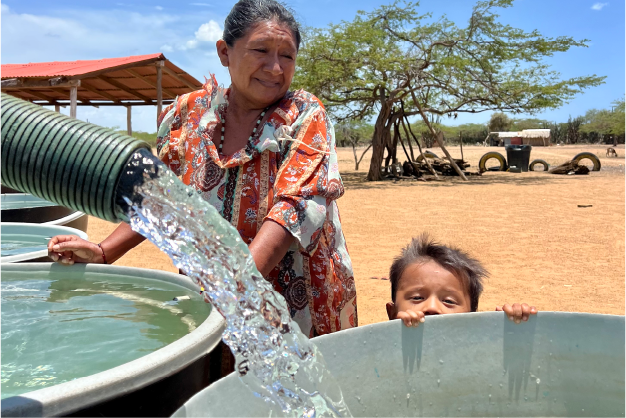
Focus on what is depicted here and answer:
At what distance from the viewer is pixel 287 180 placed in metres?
1.49

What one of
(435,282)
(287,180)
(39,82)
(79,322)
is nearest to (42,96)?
(39,82)

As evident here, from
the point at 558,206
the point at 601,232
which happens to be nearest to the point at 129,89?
the point at 558,206

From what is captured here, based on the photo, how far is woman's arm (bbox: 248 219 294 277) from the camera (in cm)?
139

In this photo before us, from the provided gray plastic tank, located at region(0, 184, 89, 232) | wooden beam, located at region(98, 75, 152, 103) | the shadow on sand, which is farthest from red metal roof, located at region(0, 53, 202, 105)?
gray plastic tank, located at region(0, 184, 89, 232)

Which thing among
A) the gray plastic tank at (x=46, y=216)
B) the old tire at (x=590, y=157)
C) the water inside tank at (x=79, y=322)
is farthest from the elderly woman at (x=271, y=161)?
the old tire at (x=590, y=157)

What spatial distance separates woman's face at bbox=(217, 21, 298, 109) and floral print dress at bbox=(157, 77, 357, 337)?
76 mm

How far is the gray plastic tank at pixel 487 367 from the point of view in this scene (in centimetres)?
133

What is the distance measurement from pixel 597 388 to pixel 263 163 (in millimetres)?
1094

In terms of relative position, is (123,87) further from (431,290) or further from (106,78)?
(431,290)

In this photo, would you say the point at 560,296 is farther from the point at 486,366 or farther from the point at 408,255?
the point at 486,366

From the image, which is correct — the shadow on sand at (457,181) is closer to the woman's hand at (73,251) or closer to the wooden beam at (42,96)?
the wooden beam at (42,96)

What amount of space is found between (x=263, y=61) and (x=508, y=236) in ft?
20.1

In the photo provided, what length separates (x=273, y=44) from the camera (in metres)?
1.56

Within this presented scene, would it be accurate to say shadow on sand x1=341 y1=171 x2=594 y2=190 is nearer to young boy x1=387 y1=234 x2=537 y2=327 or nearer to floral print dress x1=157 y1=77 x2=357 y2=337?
young boy x1=387 y1=234 x2=537 y2=327
